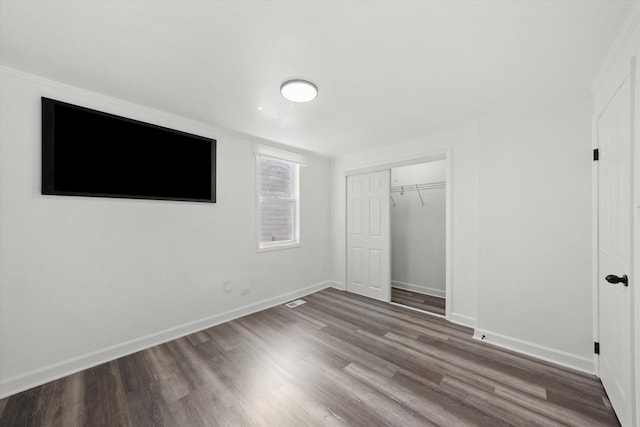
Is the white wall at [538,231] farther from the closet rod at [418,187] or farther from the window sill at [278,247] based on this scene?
the window sill at [278,247]

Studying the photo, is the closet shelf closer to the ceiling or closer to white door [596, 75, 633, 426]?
→ the ceiling

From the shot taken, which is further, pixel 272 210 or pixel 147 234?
pixel 272 210

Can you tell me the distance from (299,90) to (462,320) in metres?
3.20

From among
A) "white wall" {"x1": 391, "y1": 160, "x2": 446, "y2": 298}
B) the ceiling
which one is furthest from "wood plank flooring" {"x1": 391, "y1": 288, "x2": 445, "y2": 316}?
the ceiling

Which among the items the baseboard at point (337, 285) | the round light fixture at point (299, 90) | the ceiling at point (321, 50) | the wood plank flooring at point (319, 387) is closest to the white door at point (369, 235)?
the baseboard at point (337, 285)

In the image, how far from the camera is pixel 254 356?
2.32m

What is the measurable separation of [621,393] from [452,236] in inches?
69.7

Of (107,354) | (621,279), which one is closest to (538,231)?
(621,279)

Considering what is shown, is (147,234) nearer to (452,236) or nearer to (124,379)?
(124,379)

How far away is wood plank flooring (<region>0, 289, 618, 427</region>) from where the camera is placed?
1609mm

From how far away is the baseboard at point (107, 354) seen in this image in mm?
1842

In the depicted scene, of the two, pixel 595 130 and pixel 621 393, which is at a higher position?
pixel 595 130

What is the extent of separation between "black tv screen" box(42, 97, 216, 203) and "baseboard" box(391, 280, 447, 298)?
3.60 meters

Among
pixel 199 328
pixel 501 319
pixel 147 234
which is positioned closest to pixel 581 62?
pixel 501 319
